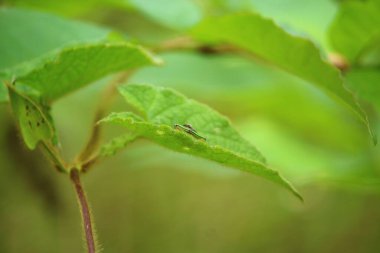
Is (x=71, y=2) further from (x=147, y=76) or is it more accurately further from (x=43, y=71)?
(x=43, y=71)

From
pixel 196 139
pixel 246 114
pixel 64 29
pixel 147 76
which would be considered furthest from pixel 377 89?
pixel 246 114

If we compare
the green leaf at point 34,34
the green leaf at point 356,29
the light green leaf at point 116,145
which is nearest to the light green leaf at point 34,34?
the green leaf at point 34,34

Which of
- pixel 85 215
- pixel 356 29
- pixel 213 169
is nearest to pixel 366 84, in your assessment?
pixel 356 29

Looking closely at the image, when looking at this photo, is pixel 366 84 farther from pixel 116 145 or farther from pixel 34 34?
pixel 34 34

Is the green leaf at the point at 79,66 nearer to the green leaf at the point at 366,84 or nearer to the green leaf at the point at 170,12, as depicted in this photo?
the green leaf at the point at 366,84

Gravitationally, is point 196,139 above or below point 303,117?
below
